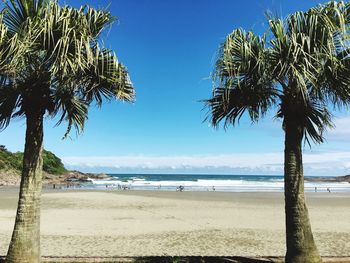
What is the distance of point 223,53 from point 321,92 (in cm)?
187

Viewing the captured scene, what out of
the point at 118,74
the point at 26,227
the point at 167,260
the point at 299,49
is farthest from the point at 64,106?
the point at 299,49

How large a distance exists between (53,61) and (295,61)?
3.49m

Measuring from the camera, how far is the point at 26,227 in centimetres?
588

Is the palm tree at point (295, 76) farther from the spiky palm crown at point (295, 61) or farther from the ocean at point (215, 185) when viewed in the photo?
the ocean at point (215, 185)

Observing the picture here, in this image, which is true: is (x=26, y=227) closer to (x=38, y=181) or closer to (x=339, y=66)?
(x=38, y=181)

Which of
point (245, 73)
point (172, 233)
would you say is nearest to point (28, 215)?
point (245, 73)

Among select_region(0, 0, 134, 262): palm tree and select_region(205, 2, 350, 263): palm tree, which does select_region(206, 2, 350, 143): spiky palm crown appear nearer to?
select_region(205, 2, 350, 263): palm tree

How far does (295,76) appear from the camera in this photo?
559 centimetres

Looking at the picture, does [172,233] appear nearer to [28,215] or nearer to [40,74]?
[28,215]

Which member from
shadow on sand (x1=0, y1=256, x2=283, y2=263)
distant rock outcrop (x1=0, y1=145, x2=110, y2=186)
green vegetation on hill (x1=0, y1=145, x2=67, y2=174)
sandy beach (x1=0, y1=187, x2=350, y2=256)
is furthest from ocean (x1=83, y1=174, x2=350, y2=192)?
shadow on sand (x1=0, y1=256, x2=283, y2=263)

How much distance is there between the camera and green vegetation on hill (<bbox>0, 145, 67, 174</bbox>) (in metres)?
70.1

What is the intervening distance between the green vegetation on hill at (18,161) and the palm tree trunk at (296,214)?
6699cm

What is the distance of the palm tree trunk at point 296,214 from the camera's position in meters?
6.30

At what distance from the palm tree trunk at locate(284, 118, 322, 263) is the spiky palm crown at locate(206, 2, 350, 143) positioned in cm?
61
